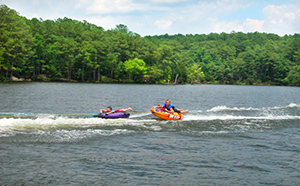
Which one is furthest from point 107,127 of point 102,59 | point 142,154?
point 102,59

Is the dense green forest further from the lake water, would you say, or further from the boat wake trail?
the lake water

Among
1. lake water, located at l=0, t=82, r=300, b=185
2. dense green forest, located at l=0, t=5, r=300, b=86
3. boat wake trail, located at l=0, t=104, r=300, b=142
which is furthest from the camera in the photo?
dense green forest, located at l=0, t=5, r=300, b=86

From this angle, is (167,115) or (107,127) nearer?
(107,127)

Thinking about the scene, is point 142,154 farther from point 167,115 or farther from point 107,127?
point 167,115

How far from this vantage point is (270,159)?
13305 mm

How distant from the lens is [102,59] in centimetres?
10556

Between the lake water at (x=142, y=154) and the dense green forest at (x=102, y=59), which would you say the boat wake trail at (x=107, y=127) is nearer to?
the lake water at (x=142, y=154)

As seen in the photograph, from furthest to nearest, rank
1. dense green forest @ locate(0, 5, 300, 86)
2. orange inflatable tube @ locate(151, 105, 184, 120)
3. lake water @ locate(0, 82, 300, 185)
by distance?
1. dense green forest @ locate(0, 5, 300, 86)
2. orange inflatable tube @ locate(151, 105, 184, 120)
3. lake water @ locate(0, 82, 300, 185)

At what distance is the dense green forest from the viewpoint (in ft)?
263

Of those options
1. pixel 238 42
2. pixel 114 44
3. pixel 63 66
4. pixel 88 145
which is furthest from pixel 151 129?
pixel 238 42

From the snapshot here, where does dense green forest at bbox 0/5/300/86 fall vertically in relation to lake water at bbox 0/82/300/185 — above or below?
above

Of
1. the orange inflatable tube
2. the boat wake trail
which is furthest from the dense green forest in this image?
the boat wake trail

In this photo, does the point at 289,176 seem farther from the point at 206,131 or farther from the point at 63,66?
the point at 63,66

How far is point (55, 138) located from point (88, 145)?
2.08 metres
